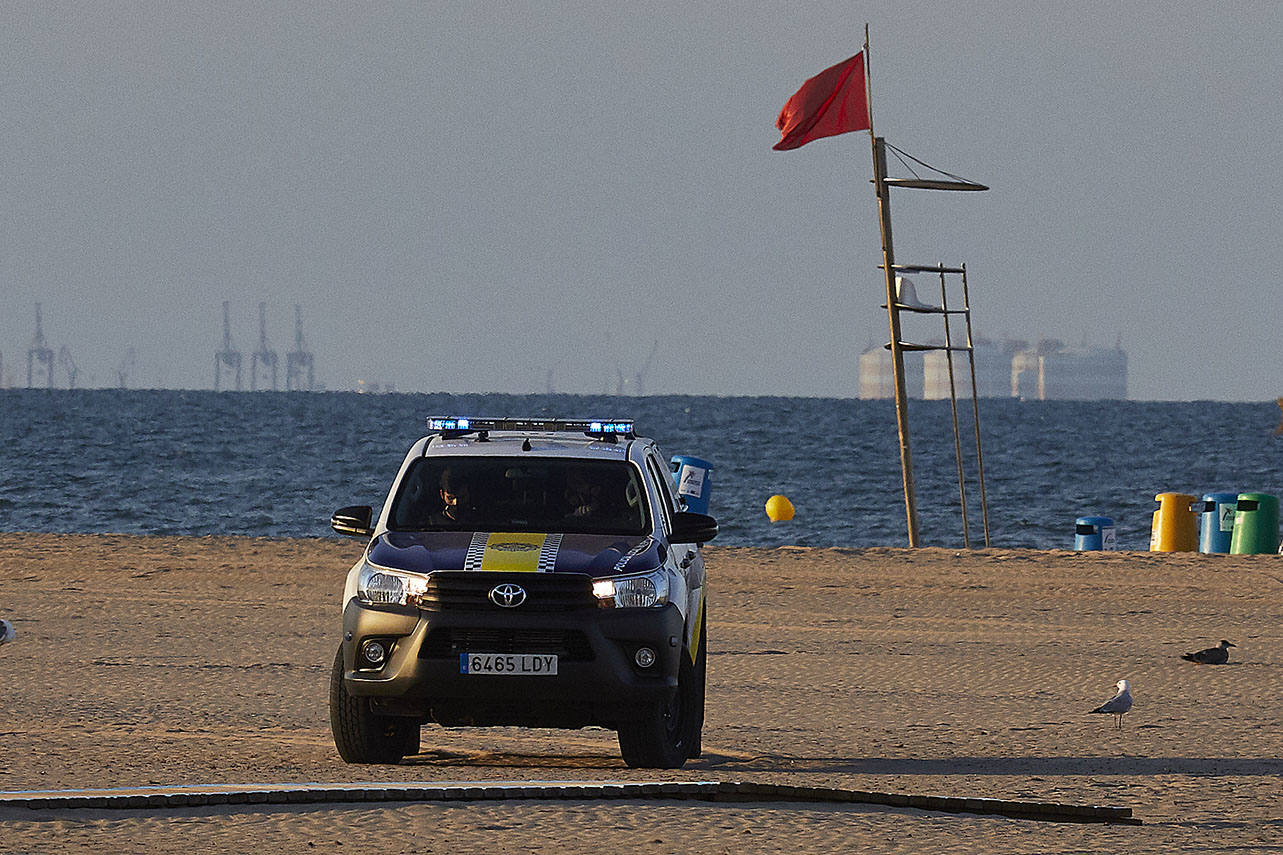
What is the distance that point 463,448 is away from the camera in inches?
413

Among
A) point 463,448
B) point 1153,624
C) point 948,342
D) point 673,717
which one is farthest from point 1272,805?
point 948,342

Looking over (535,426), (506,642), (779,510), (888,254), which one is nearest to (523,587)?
(506,642)

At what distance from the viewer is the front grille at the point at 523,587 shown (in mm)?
9336

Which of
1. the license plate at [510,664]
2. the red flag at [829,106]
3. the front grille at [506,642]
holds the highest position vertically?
the red flag at [829,106]

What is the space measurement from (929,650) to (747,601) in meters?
3.93

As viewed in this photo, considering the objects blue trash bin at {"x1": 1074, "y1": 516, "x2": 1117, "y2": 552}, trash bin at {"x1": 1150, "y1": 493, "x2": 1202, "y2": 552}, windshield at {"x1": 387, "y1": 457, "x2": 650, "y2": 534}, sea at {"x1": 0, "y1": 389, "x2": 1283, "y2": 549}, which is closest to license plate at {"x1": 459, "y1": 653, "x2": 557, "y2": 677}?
windshield at {"x1": 387, "y1": 457, "x2": 650, "y2": 534}

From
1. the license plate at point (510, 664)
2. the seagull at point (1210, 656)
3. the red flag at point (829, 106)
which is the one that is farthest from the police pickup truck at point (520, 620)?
the red flag at point (829, 106)

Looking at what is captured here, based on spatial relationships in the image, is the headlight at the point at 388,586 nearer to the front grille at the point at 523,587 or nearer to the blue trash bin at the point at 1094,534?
the front grille at the point at 523,587

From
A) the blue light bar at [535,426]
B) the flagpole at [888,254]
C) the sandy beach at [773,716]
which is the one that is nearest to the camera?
the sandy beach at [773,716]

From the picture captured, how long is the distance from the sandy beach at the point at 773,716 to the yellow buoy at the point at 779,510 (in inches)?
756

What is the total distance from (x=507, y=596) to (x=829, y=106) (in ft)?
57.7

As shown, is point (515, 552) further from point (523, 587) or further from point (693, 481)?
point (693, 481)

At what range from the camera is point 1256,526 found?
2570cm

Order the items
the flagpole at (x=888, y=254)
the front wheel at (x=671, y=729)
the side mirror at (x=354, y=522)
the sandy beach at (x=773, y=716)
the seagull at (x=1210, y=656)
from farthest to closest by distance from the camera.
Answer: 1. the flagpole at (x=888, y=254)
2. the seagull at (x=1210, y=656)
3. the side mirror at (x=354, y=522)
4. the front wheel at (x=671, y=729)
5. the sandy beach at (x=773, y=716)
